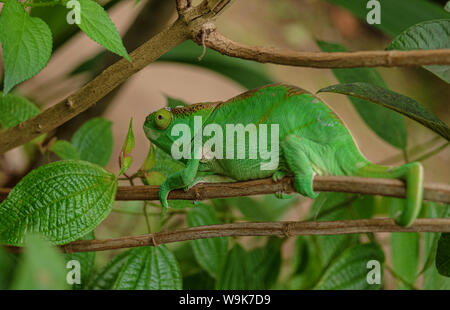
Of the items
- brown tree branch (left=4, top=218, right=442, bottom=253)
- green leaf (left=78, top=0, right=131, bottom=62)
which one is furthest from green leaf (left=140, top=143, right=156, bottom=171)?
green leaf (left=78, top=0, right=131, bottom=62)

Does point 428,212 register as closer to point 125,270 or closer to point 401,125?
point 401,125

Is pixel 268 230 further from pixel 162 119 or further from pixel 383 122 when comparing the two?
pixel 383 122

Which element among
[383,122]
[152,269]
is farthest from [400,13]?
[152,269]

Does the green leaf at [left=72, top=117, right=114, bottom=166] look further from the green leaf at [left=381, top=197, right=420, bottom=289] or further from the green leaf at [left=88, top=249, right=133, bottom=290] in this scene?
the green leaf at [left=381, top=197, right=420, bottom=289]

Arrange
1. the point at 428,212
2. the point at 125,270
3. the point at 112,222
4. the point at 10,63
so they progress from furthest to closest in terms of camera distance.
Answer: the point at 112,222
the point at 428,212
the point at 125,270
the point at 10,63
